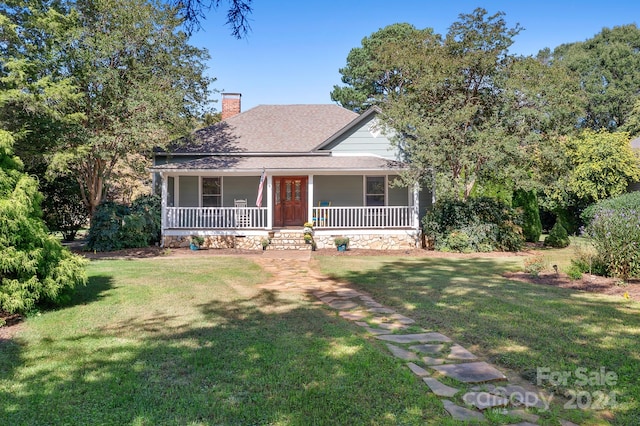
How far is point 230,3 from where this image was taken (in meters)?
4.85

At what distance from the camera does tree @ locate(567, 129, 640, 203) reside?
17.7 m

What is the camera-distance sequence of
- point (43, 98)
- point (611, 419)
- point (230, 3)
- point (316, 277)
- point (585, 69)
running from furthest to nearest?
point (585, 69)
point (43, 98)
point (316, 277)
point (230, 3)
point (611, 419)

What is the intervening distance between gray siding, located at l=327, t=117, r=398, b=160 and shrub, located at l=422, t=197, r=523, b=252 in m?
3.31

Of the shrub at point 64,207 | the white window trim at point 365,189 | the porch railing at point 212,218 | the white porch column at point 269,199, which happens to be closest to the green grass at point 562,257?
the white window trim at point 365,189

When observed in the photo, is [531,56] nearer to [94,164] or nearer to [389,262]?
[389,262]

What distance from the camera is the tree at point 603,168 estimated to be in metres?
17.7

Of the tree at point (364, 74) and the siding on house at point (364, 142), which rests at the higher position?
the tree at point (364, 74)

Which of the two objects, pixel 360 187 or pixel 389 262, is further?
pixel 360 187

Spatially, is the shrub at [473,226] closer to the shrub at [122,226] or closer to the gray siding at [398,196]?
the gray siding at [398,196]

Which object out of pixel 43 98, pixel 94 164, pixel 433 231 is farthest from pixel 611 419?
pixel 94 164

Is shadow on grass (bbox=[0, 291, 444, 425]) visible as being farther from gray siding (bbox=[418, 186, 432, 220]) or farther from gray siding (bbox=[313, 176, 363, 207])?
gray siding (bbox=[418, 186, 432, 220])

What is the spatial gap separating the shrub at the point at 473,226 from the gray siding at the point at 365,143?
130 inches

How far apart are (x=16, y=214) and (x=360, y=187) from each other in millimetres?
13155

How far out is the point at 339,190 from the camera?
17.3 metres
